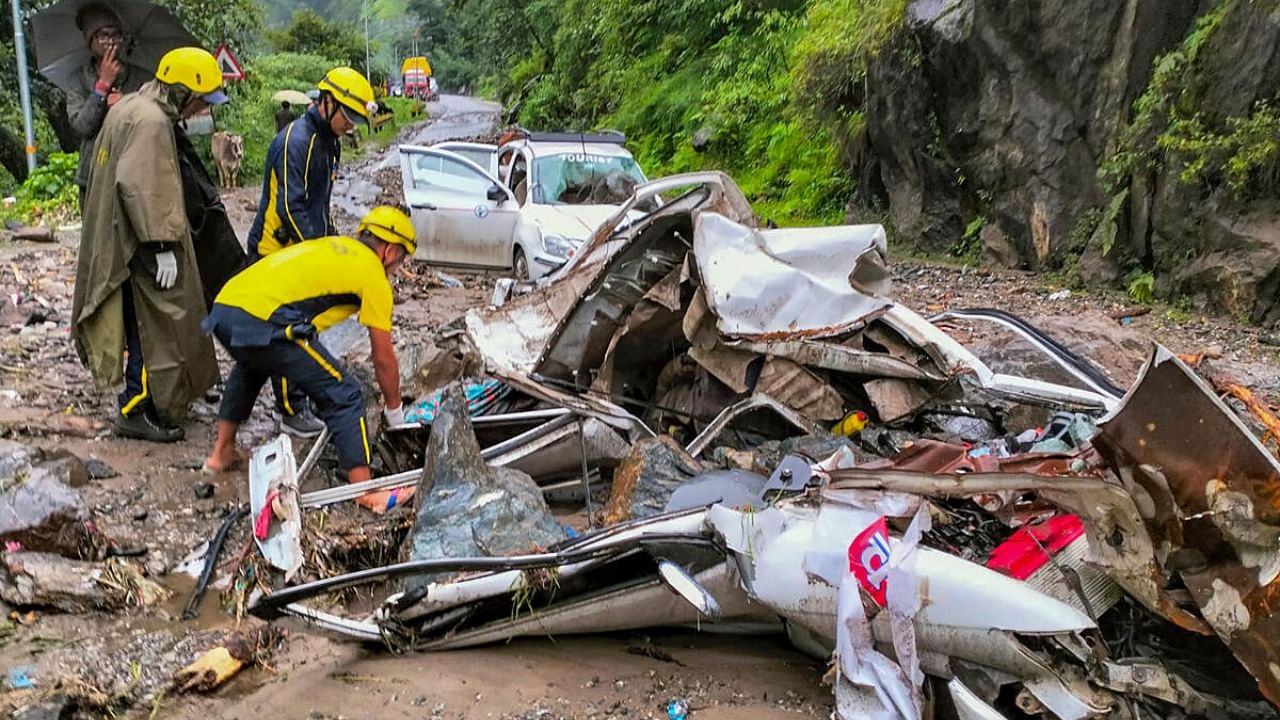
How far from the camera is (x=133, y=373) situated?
4977mm

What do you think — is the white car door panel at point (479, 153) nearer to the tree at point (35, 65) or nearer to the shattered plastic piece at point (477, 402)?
the shattered plastic piece at point (477, 402)

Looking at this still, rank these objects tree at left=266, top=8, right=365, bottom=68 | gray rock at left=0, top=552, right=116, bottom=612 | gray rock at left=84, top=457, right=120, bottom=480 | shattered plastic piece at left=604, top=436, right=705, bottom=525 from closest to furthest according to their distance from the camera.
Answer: gray rock at left=0, top=552, right=116, bottom=612 → shattered plastic piece at left=604, top=436, right=705, bottom=525 → gray rock at left=84, top=457, right=120, bottom=480 → tree at left=266, top=8, right=365, bottom=68

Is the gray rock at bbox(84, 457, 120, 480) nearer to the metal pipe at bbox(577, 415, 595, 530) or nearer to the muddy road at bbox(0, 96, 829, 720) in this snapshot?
the muddy road at bbox(0, 96, 829, 720)

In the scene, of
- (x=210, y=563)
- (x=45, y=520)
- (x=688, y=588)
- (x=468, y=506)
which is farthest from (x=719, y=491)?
(x=45, y=520)

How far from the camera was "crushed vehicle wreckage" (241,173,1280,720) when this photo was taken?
2176 mm

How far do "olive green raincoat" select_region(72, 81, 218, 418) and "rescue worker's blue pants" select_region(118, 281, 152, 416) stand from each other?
0.21 ft

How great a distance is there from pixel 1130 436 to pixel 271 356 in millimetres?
3426

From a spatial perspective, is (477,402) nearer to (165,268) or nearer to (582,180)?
(165,268)

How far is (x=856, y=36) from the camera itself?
37.9 ft

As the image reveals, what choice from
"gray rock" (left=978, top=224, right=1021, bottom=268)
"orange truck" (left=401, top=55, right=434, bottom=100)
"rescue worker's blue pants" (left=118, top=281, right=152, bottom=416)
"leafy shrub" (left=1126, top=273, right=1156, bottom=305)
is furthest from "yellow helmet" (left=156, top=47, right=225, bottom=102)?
"orange truck" (left=401, top=55, right=434, bottom=100)

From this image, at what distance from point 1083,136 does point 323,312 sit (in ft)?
25.1

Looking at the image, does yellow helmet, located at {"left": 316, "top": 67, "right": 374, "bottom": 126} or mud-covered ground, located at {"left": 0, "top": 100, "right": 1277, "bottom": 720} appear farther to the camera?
yellow helmet, located at {"left": 316, "top": 67, "right": 374, "bottom": 126}

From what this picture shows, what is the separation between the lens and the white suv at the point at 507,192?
9.40 m

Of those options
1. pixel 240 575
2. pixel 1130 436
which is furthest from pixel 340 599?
pixel 1130 436
